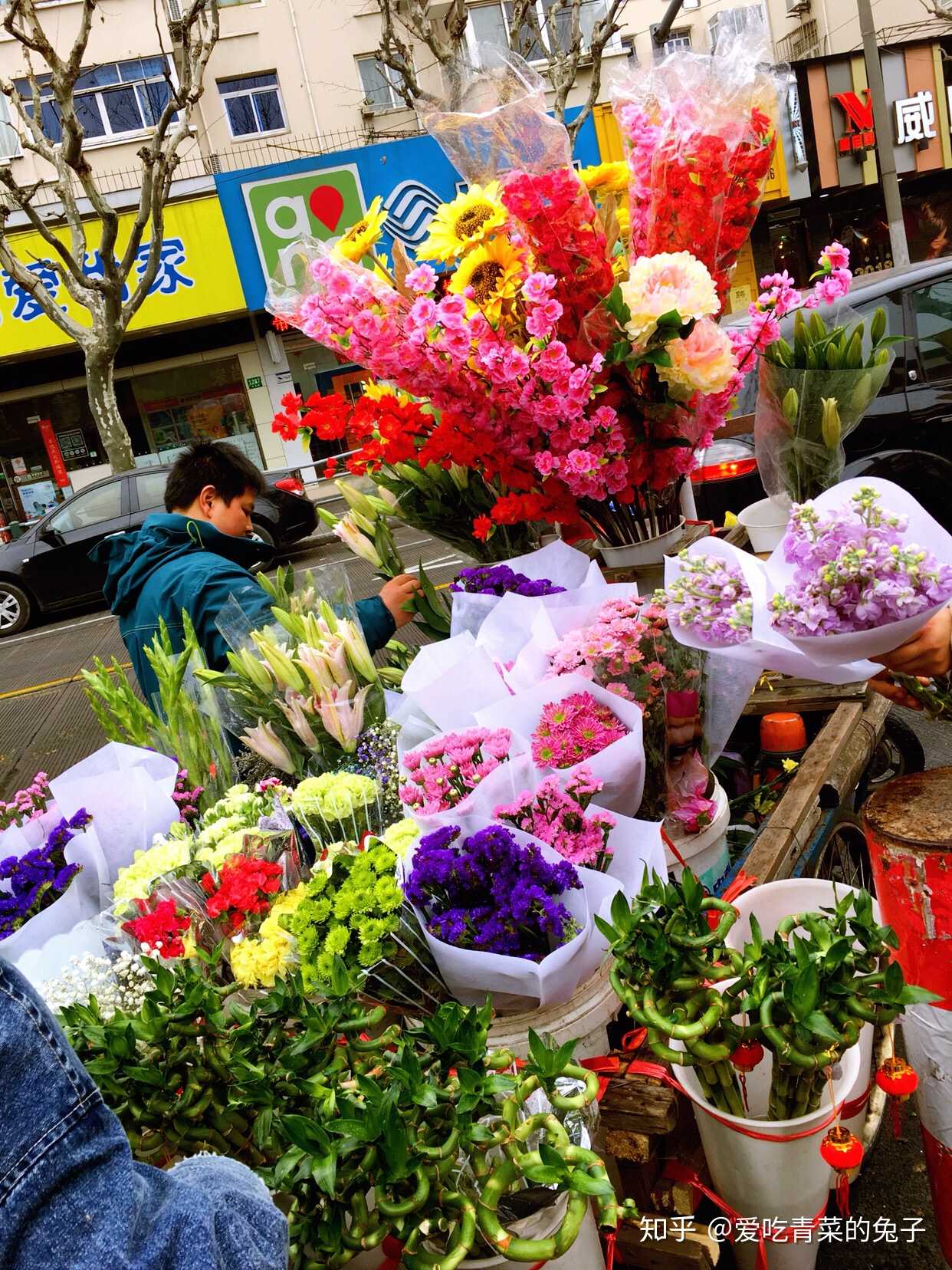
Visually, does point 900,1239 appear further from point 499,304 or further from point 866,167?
point 866,167

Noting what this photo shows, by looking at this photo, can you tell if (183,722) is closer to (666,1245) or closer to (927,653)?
(666,1245)

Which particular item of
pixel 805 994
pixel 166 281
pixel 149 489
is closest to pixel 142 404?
pixel 166 281

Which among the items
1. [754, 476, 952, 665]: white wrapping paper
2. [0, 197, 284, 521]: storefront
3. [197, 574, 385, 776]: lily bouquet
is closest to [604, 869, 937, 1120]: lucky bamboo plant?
[754, 476, 952, 665]: white wrapping paper

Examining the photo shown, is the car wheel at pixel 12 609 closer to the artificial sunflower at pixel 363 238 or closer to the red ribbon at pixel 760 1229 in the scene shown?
the artificial sunflower at pixel 363 238

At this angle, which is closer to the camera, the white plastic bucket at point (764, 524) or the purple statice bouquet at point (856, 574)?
the purple statice bouquet at point (856, 574)

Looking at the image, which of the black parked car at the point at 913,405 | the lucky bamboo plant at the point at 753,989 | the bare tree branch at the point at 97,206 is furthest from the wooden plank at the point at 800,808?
the bare tree branch at the point at 97,206

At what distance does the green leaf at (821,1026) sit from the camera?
103 centimetres

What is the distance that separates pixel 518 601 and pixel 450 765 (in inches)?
17.6

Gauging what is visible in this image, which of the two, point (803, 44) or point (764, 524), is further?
point (803, 44)

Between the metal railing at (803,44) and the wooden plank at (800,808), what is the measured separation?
20931mm

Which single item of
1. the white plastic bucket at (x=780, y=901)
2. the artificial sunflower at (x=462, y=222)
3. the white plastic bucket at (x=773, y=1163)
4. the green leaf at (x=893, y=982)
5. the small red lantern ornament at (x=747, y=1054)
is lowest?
the white plastic bucket at (x=773, y=1163)

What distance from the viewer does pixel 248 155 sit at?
57.0ft

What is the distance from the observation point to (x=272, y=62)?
17.3 metres

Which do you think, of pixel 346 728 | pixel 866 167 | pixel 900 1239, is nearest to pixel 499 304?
pixel 346 728
